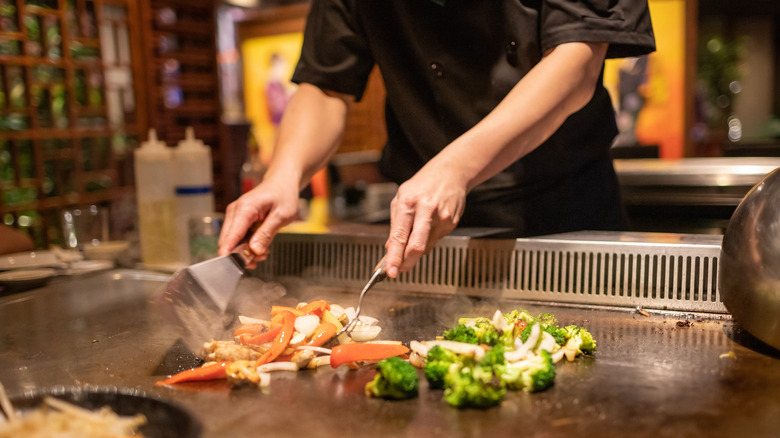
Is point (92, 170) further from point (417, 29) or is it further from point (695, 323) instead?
point (695, 323)

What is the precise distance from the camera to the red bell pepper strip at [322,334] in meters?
1.31

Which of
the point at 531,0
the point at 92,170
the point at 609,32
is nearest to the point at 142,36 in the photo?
the point at 92,170

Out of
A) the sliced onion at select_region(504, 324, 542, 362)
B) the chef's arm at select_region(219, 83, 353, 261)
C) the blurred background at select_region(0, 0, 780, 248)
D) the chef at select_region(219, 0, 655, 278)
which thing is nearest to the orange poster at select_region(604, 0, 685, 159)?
the blurred background at select_region(0, 0, 780, 248)

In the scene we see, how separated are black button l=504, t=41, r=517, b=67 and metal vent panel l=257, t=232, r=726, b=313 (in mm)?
511

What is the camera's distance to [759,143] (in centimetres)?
365

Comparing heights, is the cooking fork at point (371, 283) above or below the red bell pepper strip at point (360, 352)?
above

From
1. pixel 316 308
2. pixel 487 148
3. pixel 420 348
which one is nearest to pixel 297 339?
pixel 316 308

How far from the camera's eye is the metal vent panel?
1510 millimetres

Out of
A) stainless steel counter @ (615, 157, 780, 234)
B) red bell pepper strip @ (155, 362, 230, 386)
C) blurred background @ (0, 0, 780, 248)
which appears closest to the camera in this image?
red bell pepper strip @ (155, 362, 230, 386)

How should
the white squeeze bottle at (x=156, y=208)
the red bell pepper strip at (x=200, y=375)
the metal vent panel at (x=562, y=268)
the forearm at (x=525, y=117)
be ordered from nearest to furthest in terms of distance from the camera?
the red bell pepper strip at (x=200, y=375) → the forearm at (x=525, y=117) → the metal vent panel at (x=562, y=268) → the white squeeze bottle at (x=156, y=208)

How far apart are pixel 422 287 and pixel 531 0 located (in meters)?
0.86

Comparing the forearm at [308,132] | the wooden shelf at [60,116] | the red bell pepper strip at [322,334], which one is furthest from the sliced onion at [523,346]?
the wooden shelf at [60,116]

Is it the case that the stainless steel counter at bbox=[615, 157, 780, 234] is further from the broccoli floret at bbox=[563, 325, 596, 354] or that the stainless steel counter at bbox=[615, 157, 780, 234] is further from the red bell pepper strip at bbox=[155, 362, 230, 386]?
the red bell pepper strip at bbox=[155, 362, 230, 386]

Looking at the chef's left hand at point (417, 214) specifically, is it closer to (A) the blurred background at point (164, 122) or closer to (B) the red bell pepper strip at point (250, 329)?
(B) the red bell pepper strip at point (250, 329)
